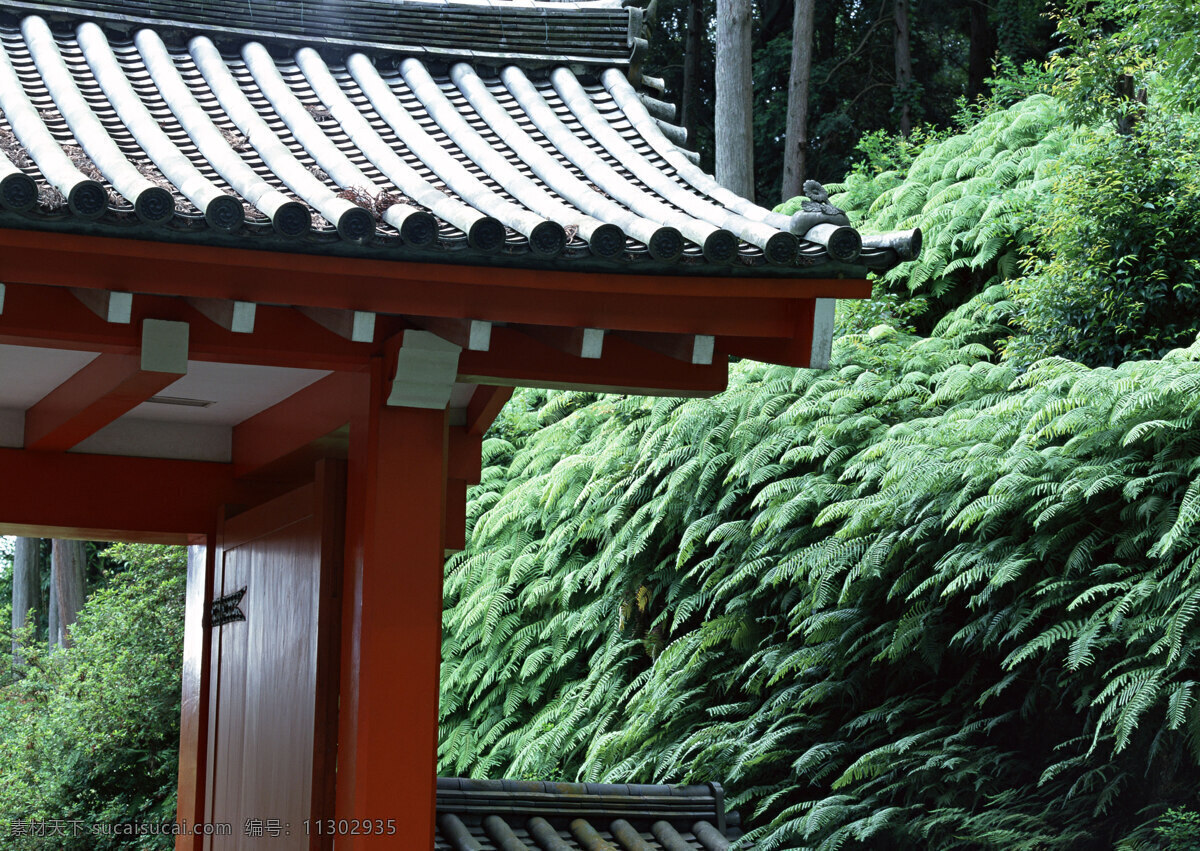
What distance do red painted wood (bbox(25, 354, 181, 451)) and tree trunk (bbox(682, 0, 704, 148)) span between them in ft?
53.9

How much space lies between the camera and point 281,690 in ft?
14.8

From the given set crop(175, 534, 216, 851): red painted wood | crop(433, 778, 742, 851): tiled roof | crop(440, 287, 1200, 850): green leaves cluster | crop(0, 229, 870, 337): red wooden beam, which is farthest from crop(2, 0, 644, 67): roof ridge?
crop(440, 287, 1200, 850): green leaves cluster

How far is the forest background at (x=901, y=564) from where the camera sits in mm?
6025

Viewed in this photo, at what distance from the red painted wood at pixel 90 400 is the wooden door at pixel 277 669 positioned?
25.3 inches

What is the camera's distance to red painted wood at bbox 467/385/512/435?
478 centimetres

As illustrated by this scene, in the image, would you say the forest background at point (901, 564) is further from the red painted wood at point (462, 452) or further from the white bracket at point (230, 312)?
the white bracket at point (230, 312)

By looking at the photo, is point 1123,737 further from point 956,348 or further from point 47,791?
point 47,791

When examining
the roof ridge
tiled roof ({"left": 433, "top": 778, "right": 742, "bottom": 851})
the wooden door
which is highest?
the roof ridge

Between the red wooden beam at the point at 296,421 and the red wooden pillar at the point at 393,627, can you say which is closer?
the red wooden pillar at the point at 393,627

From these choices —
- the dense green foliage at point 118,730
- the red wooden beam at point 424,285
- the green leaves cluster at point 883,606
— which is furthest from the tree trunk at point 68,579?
Result: the red wooden beam at point 424,285

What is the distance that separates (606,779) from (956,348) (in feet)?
14.1

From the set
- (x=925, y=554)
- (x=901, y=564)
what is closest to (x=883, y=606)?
(x=901, y=564)

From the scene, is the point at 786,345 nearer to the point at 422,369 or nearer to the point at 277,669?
the point at 422,369

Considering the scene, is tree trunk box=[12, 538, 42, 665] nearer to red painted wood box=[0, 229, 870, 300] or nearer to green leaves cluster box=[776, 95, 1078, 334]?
green leaves cluster box=[776, 95, 1078, 334]
